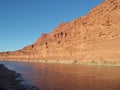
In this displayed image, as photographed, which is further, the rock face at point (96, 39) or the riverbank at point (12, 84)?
the rock face at point (96, 39)

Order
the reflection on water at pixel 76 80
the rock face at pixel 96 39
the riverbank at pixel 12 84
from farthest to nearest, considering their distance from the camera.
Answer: the rock face at pixel 96 39 < the reflection on water at pixel 76 80 < the riverbank at pixel 12 84

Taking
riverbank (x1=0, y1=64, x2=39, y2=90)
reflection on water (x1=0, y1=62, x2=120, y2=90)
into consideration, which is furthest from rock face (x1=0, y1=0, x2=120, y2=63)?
riverbank (x1=0, y1=64, x2=39, y2=90)

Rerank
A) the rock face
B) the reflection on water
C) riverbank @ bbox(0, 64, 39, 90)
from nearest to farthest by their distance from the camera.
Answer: riverbank @ bbox(0, 64, 39, 90) < the reflection on water < the rock face

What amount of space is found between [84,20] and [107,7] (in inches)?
739

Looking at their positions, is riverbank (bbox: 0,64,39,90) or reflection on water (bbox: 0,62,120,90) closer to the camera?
riverbank (bbox: 0,64,39,90)

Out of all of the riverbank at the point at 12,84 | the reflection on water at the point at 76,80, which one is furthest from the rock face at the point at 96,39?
the riverbank at the point at 12,84

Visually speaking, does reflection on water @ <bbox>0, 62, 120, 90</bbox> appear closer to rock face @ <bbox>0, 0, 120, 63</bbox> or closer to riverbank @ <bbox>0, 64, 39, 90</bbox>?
riverbank @ <bbox>0, 64, 39, 90</bbox>

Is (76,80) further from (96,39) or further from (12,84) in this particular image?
(96,39)

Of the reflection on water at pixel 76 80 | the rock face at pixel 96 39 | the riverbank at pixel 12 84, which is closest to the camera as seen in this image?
the riverbank at pixel 12 84

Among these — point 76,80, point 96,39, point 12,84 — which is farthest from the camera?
point 96,39

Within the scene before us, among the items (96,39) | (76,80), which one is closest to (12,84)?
(76,80)

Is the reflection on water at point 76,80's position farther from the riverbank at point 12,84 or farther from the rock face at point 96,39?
the rock face at point 96,39

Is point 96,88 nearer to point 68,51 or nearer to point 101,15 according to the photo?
point 101,15

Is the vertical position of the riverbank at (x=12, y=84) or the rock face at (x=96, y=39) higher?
the rock face at (x=96, y=39)
